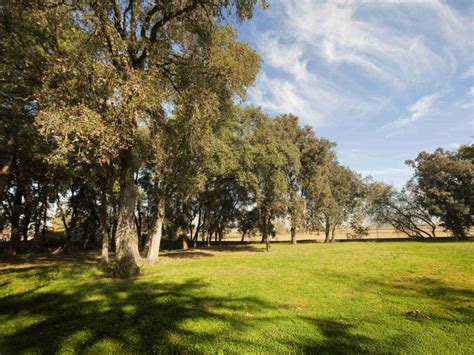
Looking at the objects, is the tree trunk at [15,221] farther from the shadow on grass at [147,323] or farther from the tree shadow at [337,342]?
the tree shadow at [337,342]

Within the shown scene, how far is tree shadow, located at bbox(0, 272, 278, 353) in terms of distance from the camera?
5.81 metres

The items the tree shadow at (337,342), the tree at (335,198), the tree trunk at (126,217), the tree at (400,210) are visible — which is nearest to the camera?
the tree shadow at (337,342)

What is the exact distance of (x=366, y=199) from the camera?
177ft

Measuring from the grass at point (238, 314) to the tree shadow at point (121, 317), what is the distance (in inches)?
1.0

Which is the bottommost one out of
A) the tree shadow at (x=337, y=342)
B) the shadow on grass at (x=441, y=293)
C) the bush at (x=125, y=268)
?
the tree shadow at (x=337, y=342)

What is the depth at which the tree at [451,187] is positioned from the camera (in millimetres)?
40250

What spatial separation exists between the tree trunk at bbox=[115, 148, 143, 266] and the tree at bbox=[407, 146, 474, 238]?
144 feet

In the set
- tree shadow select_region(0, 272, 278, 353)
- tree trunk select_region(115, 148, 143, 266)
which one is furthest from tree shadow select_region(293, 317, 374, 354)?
tree trunk select_region(115, 148, 143, 266)

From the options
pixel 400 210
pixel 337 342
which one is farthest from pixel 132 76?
pixel 400 210

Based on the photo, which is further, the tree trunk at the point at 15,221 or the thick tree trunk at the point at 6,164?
the tree trunk at the point at 15,221

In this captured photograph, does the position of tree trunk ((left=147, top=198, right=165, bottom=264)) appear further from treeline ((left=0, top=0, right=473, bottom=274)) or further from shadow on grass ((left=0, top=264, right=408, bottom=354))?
shadow on grass ((left=0, top=264, right=408, bottom=354))

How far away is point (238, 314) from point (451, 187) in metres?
46.9

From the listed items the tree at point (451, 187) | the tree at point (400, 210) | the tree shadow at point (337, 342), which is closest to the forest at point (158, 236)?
the tree shadow at point (337, 342)

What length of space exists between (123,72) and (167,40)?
14.5ft
